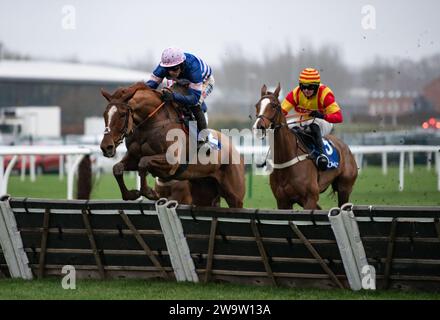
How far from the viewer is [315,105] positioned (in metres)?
10.7

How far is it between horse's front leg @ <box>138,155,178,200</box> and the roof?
30619mm

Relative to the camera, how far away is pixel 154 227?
27.0ft

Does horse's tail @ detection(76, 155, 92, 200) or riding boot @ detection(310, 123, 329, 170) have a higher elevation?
riding boot @ detection(310, 123, 329, 170)

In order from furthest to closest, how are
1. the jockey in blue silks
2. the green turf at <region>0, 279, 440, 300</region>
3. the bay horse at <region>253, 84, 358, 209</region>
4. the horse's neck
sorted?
the horse's neck < the bay horse at <region>253, 84, 358, 209</region> < the jockey in blue silks < the green turf at <region>0, 279, 440, 300</region>

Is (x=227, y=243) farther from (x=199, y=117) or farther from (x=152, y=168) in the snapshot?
(x=199, y=117)

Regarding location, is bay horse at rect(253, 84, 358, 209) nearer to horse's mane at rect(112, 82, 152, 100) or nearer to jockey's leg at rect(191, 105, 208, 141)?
jockey's leg at rect(191, 105, 208, 141)

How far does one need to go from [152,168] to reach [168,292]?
184 centimetres

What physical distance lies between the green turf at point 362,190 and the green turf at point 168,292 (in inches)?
237

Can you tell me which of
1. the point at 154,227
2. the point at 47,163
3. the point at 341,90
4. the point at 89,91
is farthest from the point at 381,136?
the point at 89,91

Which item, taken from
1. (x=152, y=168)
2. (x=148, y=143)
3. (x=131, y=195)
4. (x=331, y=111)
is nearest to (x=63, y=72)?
(x=331, y=111)

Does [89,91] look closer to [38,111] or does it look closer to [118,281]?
[38,111]

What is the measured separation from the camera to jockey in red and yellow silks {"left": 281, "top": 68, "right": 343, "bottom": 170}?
34.2ft

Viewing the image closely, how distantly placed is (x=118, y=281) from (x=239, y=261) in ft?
3.32

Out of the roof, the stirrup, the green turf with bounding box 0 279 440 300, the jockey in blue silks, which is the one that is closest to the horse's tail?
the jockey in blue silks
